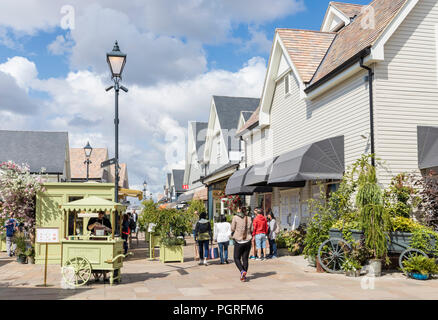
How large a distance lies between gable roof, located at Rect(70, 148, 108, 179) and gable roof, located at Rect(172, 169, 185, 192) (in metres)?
10.1

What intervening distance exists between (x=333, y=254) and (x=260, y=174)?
25.1ft

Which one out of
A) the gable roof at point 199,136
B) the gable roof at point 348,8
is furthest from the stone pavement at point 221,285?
the gable roof at point 199,136

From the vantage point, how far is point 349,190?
12.9 m

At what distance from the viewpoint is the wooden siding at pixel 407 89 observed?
12.8m

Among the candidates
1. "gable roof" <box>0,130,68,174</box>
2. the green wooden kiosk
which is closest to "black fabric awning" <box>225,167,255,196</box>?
the green wooden kiosk

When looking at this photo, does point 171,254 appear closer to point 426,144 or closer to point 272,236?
point 272,236

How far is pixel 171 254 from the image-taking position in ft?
50.9

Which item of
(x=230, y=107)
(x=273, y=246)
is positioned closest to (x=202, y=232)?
(x=273, y=246)

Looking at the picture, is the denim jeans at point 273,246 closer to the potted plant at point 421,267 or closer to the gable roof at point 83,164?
the potted plant at point 421,267

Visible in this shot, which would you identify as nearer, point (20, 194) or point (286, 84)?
point (20, 194)

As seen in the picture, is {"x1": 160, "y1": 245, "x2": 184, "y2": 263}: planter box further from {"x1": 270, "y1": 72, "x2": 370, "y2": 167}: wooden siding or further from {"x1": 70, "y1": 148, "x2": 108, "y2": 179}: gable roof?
{"x1": 70, "y1": 148, "x2": 108, "y2": 179}: gable roof

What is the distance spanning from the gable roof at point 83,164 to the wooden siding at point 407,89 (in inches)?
1777

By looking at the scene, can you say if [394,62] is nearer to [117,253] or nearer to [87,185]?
[117,253]

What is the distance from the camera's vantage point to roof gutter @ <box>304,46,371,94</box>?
1279 cm
